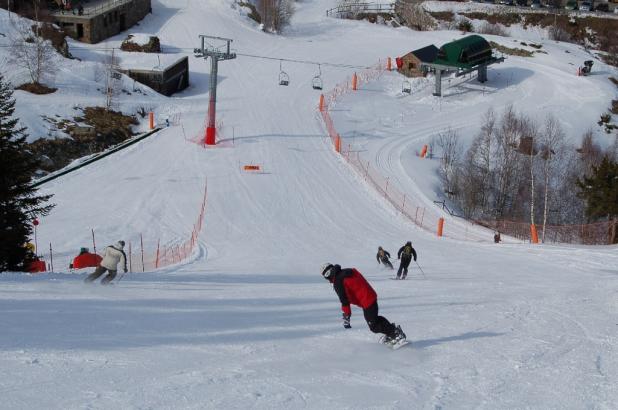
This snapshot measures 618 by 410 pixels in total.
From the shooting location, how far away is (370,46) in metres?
63.7

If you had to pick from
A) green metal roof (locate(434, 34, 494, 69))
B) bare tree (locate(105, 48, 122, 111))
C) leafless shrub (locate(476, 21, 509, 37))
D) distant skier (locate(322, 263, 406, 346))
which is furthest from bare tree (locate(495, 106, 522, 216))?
distant skier (locate(322, 263, 406, 346))

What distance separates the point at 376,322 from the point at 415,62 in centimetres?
4650

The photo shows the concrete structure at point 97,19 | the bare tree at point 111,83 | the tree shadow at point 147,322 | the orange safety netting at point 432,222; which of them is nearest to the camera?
the tree shadow at point 147,322

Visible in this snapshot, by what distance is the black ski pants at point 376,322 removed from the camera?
10.8 metres

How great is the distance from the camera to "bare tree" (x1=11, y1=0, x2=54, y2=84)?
42312mm

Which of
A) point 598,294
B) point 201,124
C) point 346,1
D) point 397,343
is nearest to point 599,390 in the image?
point 397,343

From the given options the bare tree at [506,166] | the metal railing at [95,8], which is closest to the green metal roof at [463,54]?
the bare tree at [506,166]

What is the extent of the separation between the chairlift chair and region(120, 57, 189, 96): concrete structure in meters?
15.3

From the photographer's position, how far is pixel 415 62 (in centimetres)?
5512

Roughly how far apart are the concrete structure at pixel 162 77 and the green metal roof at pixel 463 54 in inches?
695

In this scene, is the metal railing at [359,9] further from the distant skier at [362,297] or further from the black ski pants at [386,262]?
the distant skier at [362,297]

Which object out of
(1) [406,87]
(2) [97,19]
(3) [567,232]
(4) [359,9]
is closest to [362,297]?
(3) [567,232]

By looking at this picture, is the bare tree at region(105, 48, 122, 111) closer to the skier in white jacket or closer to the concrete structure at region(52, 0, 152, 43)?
the concrete structure at region(52, 0, 152, 43)

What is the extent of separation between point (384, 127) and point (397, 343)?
34944 millimetres
